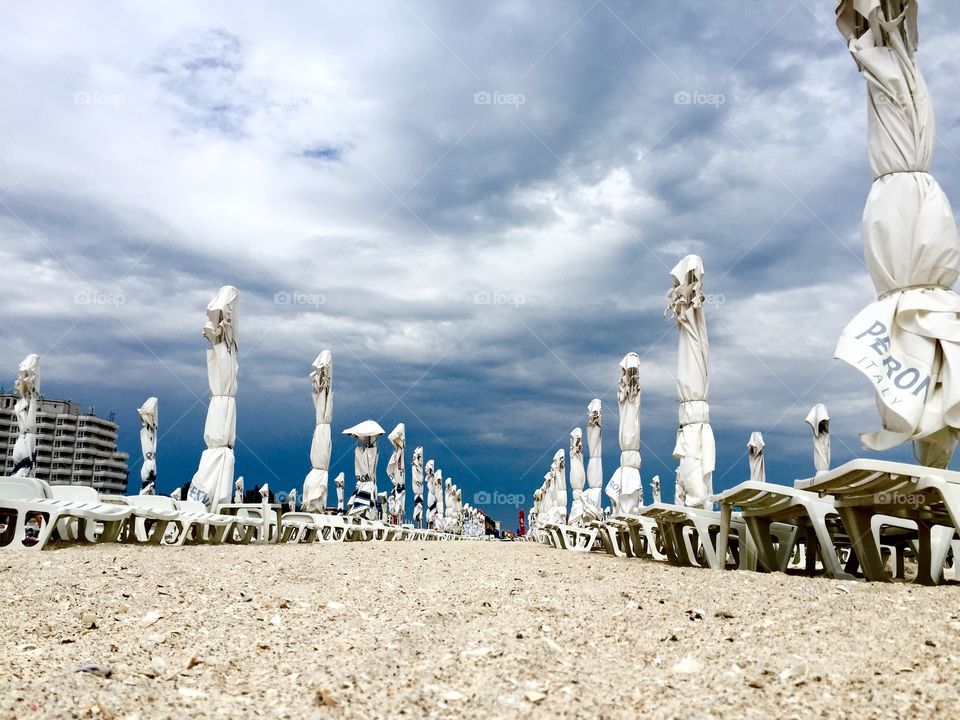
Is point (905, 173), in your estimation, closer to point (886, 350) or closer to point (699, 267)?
point (886, 350)

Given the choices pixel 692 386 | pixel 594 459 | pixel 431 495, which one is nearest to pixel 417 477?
pixel 431 495

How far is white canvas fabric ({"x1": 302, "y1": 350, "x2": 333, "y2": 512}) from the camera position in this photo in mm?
14227

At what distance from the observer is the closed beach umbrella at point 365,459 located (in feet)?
54.6

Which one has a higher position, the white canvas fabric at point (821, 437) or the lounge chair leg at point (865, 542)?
the white canvas fabric at point (821, 437)

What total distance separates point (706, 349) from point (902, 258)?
12.6 feet

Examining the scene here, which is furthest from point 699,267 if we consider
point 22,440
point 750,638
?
point 22,440

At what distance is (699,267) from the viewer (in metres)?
8.72

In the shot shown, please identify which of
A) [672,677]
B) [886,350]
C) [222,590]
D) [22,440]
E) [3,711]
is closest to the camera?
[3,711]

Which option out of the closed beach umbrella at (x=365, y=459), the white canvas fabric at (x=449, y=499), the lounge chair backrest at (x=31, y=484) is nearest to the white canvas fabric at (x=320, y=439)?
the closed beach umbrella at (x=365, y=459)

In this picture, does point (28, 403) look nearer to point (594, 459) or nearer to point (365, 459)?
point (365, 459)

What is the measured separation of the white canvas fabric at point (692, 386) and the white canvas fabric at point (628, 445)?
310 centimetres

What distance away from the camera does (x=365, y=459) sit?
665 inches

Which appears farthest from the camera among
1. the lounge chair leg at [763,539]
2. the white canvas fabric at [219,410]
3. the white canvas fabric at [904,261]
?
the white canvas fabric at [219,410]

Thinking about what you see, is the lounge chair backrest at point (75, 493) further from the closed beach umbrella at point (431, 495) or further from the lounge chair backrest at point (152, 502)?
the closed beach umbrella at point (431, 495)
